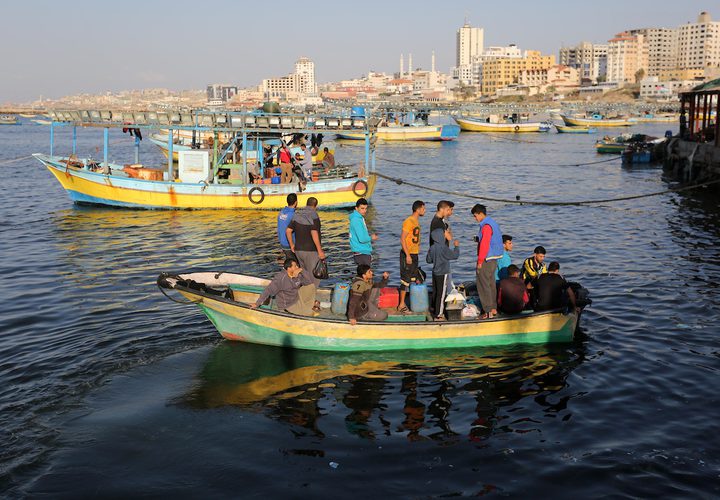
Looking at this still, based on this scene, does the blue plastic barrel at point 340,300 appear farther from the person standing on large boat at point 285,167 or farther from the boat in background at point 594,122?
the boat in background at point 594,122

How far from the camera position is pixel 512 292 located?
12398mm

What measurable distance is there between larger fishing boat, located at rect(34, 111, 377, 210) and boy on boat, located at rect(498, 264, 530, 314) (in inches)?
660

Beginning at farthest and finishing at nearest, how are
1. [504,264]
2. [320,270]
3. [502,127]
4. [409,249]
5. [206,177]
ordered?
[502,127] → [206,177] → [320,270] → [504,264] → [409,249]

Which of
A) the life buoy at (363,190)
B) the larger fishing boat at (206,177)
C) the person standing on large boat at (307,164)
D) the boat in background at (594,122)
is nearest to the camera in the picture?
the larger fishing boat at (206,177)

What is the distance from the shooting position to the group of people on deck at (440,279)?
12.1 meters

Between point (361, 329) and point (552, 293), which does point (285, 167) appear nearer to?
point (361, 329)

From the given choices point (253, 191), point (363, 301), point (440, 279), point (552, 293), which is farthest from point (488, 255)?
point (253, 191)

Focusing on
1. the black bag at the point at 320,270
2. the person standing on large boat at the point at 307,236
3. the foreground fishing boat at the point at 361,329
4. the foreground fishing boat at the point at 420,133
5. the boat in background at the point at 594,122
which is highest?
the boat in background at the point at 594,122

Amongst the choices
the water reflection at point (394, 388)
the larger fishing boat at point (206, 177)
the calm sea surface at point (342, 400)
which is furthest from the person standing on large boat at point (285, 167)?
the water reflection at point (394, 388)

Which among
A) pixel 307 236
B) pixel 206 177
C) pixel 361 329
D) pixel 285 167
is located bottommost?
pixel 361 329

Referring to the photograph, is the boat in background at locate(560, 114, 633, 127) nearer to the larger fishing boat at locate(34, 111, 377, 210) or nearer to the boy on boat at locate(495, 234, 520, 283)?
the larger fishing boat at locate(34, 111, 377, 210)

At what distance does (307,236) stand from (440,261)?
2.97 meters

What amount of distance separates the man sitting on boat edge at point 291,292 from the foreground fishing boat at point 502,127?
86314 mm

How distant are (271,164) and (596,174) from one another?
25776mm
